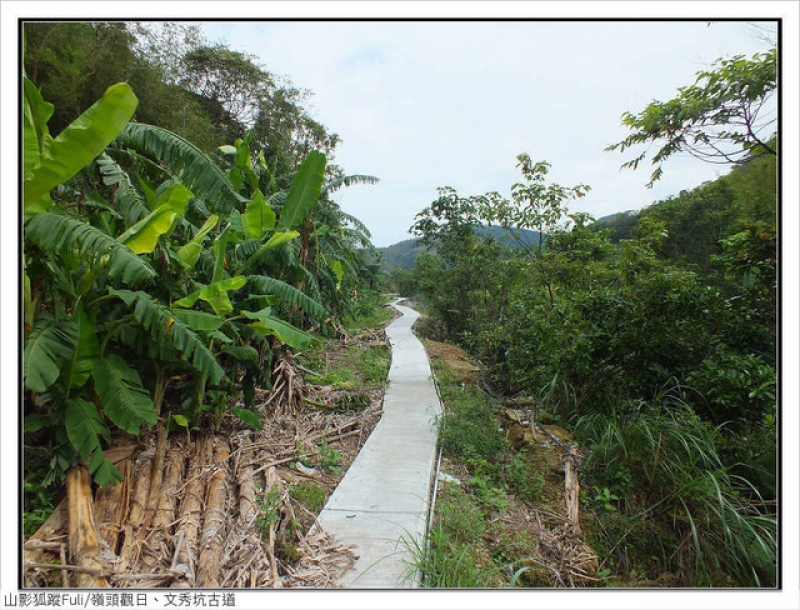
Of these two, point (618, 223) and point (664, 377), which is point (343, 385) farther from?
point (618, 223)

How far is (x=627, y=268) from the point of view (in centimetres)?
414

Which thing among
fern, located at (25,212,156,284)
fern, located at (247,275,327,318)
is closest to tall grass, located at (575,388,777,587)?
fern, located at (247,275,327,318)

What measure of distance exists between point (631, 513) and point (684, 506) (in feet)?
1.26

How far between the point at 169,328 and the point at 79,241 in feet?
2.15

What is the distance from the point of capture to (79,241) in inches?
89.7

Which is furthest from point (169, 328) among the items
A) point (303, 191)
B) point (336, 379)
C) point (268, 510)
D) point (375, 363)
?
point (375, 363)

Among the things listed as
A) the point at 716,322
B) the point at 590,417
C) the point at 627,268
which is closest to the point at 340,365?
the point at 590,417

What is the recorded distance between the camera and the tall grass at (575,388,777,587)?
2.40 meters

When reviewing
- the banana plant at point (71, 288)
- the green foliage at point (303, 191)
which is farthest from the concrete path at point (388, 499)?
the green foliage at point (303, 191)

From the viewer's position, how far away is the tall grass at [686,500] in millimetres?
2398

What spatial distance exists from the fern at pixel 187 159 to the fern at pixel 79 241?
172 centimetres

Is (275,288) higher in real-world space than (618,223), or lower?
lower

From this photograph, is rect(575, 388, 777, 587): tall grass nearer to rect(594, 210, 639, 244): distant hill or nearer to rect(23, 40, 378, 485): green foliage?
rect(594, 210, 639, 244): distant hill

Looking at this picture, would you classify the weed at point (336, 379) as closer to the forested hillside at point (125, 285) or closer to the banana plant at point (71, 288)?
the forested hillside at point (125, 285)
